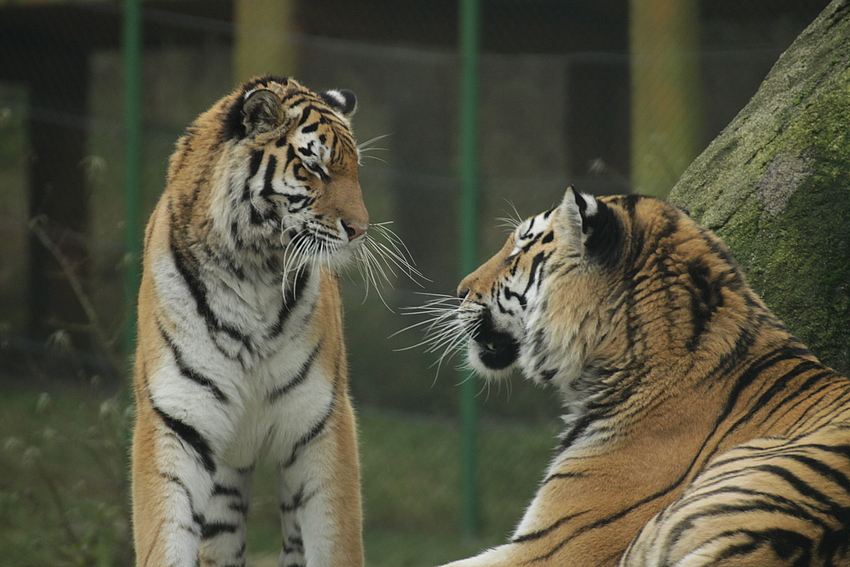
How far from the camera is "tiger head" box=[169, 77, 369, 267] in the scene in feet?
9.05

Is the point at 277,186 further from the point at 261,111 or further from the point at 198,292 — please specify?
the point at 198,292

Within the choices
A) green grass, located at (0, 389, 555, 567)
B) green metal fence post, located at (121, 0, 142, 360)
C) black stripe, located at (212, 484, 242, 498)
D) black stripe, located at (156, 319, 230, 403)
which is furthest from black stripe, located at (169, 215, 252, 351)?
green grass, located at (0, 389, 555, 567)

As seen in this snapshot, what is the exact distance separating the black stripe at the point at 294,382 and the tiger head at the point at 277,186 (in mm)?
294

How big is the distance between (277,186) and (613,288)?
98 centimetres

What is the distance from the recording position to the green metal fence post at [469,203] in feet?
16.9

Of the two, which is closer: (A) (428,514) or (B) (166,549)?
(B) (166,549)

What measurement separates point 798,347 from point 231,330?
1.53 m

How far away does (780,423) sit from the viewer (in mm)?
2348

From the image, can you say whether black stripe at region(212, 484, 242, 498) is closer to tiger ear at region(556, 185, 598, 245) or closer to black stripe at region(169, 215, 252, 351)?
black stripe at region(169, 215, 252, 351)

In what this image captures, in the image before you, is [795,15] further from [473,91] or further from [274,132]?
[274,132]

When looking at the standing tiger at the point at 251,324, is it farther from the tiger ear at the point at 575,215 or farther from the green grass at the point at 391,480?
the green grass at the point at 391,480

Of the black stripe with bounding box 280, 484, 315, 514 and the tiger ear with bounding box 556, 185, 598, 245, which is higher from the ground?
the tiger ear with bounding box 556, 185, 598, 245

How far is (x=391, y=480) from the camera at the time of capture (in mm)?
5582

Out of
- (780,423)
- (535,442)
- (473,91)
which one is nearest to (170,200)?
(780,423)
